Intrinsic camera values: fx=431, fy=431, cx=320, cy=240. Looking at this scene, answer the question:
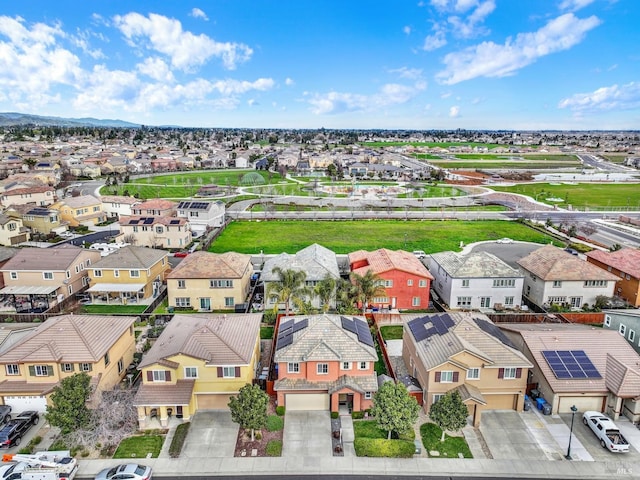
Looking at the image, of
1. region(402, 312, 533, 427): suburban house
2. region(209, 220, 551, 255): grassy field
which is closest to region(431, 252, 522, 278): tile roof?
region(402, 312, 533, 427): suburban house

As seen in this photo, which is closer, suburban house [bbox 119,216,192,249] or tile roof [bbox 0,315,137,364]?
tile roof [bbox 0,315,137,364]

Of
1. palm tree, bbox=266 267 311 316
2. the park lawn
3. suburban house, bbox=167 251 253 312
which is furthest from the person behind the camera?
the park lawn

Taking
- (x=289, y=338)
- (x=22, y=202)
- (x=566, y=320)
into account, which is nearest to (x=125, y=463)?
(x=289, y=338)

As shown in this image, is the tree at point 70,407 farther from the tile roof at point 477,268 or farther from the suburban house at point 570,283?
the suburban house at point 570,283

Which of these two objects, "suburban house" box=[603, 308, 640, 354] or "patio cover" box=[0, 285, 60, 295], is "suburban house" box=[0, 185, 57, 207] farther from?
"suburban house" box=[603, 308, 640, 354]

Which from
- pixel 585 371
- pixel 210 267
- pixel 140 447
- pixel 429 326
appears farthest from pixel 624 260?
pixel 140 447

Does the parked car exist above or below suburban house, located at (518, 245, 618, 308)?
below

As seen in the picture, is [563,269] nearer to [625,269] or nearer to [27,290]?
[625,269]

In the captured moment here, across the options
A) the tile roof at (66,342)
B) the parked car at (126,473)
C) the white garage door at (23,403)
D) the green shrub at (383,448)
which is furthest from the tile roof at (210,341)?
the green shrub at (383,448)
